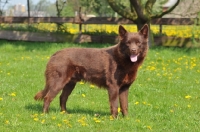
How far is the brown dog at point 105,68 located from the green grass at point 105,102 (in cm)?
39

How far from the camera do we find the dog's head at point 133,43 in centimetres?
734

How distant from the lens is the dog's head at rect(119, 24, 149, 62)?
7340 millimetres

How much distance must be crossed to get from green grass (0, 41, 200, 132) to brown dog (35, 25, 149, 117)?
0.39m

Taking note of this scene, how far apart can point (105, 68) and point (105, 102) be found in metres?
1.59

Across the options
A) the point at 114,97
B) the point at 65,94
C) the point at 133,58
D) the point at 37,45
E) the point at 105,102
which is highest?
the point at 133,58

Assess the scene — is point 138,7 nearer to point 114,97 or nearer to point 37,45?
point 37,45

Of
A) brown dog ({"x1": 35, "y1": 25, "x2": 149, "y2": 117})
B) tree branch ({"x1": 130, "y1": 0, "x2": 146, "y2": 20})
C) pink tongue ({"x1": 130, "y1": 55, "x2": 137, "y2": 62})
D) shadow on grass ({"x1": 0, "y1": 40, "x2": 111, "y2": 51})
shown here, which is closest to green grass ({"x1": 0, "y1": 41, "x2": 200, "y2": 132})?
brown dog ({"x1": 35, "y1": 25, "x2": 149, "y2": 117})

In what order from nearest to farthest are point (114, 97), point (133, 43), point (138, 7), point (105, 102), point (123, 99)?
point (133, 43) < point (114, 97) < point (123, 99) < point (105, 102) < point (138, 7)

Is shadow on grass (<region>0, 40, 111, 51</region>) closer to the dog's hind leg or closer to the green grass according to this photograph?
the green grass

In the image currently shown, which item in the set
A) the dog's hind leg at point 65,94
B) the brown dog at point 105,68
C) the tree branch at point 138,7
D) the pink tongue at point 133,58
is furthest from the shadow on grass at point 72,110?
the tree branch at point 138,7

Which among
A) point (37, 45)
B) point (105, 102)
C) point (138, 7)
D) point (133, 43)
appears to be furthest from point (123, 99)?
point (37, 45)

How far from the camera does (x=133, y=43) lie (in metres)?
7.34

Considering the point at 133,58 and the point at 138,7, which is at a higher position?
the point at 133,58

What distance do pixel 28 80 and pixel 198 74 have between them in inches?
199
